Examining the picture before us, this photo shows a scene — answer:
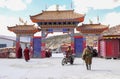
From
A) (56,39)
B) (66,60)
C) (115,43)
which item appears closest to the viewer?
(66,60)

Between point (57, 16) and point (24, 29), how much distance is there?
472 centimetres

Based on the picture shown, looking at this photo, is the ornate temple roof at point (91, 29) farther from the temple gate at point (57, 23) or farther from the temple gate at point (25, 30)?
the temple gate at point (25, 30)

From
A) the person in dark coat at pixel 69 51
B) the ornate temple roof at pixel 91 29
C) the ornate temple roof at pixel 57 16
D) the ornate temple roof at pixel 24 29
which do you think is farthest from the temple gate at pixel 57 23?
the person in dark coat at pixel 69 51

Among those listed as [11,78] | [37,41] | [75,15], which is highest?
[75,15]

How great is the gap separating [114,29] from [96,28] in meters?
134

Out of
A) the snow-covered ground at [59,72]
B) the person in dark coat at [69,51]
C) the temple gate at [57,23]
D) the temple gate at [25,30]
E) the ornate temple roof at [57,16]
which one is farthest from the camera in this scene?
the temple gate at [25,30]

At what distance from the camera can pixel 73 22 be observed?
134 feet

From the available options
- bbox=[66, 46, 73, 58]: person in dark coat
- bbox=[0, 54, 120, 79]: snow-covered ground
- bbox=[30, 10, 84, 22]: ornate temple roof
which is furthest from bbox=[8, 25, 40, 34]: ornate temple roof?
bbox=[0, 54, 120, 79]: snow-covered ground

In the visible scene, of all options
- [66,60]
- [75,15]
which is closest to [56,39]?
[75,15]

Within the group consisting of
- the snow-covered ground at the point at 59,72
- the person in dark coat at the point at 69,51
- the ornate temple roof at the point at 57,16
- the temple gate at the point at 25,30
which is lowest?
the snow-covered ground at the point at 59,72

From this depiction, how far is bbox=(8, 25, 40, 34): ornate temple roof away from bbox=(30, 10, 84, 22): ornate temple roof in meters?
1.22

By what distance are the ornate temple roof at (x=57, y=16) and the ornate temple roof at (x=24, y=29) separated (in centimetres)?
122

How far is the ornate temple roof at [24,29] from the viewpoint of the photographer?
136 ft

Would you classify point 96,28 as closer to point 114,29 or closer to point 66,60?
point 66,60
